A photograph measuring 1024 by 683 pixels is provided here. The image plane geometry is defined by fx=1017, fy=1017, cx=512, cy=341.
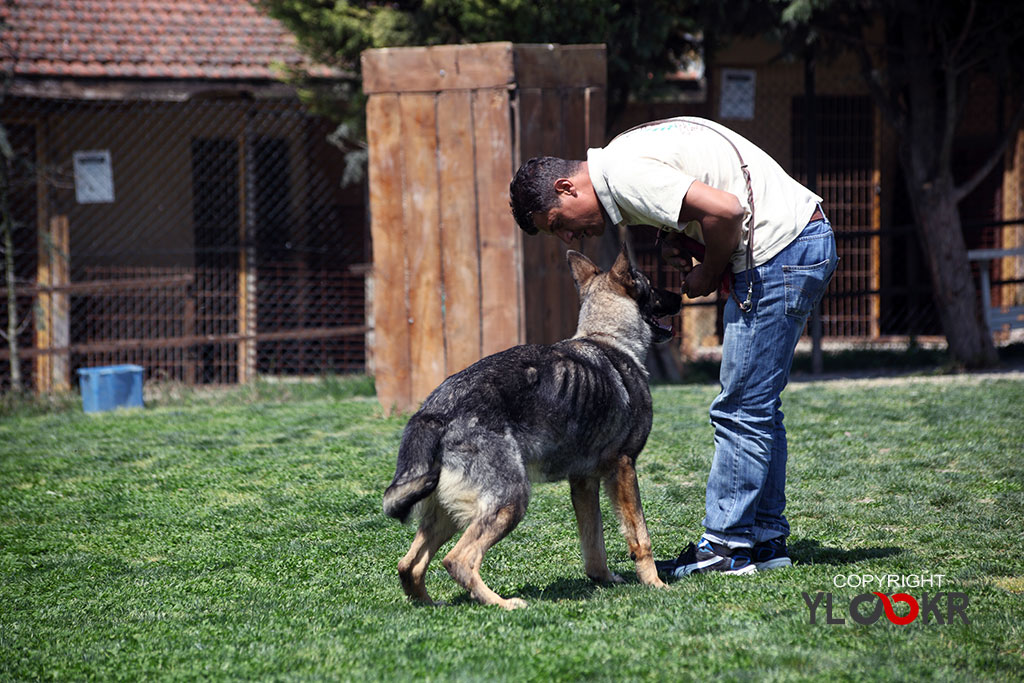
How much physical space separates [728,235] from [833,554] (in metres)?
1.60

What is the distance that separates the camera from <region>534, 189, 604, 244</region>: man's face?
12.5 ft

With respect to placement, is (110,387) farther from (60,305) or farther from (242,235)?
(242,235)

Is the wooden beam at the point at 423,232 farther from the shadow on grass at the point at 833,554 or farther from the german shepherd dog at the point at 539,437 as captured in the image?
the shadow on grass at the point at 833,554

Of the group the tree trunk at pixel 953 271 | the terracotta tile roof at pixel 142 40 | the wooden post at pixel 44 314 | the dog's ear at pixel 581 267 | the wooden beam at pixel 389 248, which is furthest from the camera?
the terracotta tile roof at pixel 142 40

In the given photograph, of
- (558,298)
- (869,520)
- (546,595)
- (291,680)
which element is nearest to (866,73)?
(558,298)

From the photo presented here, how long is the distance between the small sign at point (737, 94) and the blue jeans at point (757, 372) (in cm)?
760

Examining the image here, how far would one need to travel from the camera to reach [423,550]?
3.86 meters

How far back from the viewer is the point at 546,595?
3.97 meters

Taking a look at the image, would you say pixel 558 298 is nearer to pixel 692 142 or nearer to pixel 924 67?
pixel 692 142

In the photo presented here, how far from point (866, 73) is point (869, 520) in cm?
636

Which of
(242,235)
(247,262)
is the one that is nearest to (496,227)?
(247,262)

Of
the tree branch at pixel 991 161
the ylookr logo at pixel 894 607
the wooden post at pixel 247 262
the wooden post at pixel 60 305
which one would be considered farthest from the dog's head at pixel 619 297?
the wooden post at pixel 60 305

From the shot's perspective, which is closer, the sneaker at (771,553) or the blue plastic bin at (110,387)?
the sneaker at (771,553)

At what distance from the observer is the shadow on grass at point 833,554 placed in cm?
423
